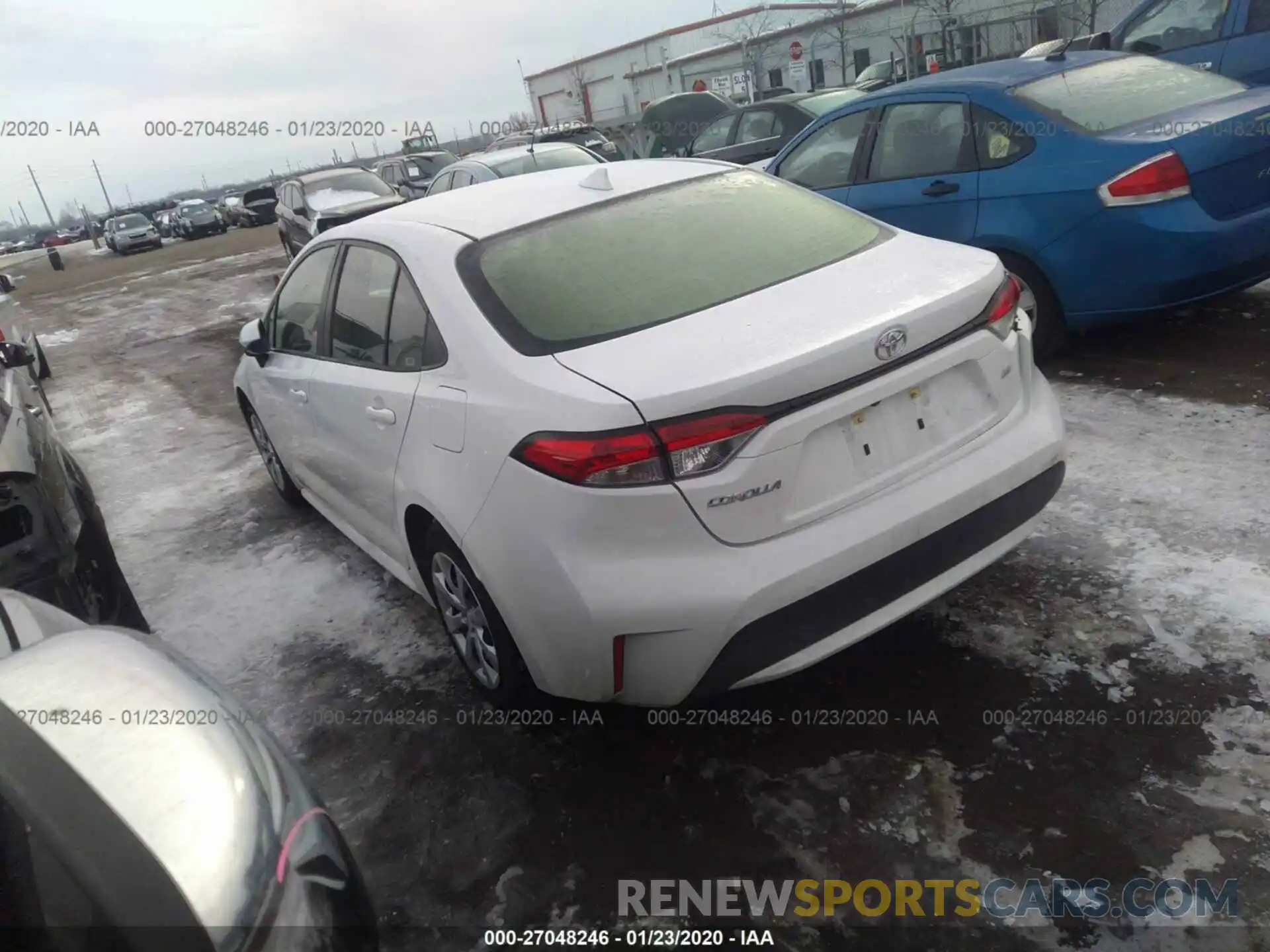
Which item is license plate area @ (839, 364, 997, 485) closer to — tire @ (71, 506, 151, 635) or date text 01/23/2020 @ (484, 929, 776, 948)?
date text 01/23/2020 @ (484, 929, 776, 948)

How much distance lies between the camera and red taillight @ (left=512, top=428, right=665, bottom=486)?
2283 mm

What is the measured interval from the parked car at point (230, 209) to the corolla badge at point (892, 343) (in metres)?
36.7

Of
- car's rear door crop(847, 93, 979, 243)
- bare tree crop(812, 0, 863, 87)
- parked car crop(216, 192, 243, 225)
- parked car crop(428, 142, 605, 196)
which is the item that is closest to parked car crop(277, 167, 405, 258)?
parked car crop(428, 142, 605, 196)

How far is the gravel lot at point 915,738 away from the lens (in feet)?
7.77

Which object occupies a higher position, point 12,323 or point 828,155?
point 828,155

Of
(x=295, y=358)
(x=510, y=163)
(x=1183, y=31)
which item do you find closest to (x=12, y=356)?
(x=295, y=358)

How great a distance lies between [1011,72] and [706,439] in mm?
4311

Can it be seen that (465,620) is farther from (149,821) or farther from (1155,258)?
(1155,258)

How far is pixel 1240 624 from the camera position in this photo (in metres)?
2.93

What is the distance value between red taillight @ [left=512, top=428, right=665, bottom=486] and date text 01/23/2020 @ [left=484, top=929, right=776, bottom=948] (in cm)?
109

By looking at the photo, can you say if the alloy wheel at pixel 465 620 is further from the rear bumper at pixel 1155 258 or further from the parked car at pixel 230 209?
the parked car at pixel 230 209

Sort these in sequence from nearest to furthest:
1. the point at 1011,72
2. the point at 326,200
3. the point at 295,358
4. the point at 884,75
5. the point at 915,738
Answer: the point at 915,738
the point at 295,358
the point at 1011,72
the point at 326,200
the point at 884,75

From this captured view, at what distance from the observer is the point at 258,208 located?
32500 millimetres

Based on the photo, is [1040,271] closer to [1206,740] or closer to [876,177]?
[876,177]
